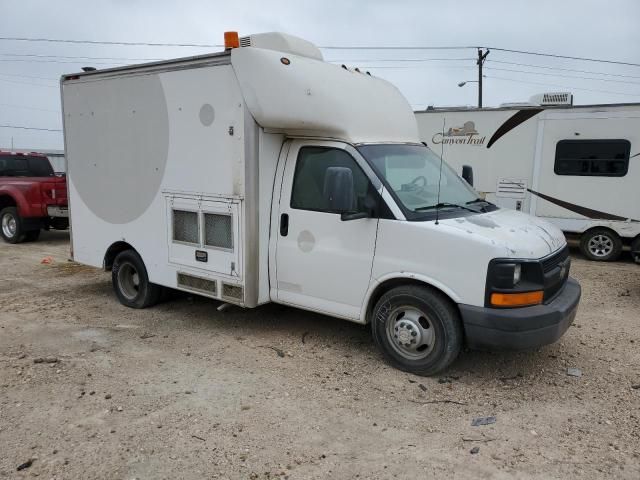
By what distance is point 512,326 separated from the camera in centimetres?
402

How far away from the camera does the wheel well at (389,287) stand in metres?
4.41

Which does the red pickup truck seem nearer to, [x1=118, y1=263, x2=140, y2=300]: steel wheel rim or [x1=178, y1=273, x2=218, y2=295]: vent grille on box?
[x1=118, y1=263, x2=140, y2=300]: steel wheel rim

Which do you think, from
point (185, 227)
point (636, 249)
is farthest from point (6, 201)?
point (636, 249)

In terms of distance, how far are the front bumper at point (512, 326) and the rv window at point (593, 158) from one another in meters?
6.87

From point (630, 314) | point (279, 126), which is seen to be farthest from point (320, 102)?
point (630, 314)

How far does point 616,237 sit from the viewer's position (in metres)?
9.91

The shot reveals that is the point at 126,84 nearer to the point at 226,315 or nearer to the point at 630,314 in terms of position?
the point at 226,315

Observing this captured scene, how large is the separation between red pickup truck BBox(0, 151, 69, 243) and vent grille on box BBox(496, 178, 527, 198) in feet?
30.3

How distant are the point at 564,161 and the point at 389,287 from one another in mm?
7216

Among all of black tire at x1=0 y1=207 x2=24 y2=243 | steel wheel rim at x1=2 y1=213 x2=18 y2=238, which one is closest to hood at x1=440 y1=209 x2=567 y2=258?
black tire at x1=0 y1=207 x2=24 y2=243

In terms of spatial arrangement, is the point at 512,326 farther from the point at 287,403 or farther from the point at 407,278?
the point at 287,403

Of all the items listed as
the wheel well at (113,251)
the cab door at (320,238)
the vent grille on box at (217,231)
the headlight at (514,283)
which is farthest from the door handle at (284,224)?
the wheel well at (113,251)

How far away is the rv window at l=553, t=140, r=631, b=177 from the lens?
9773 mm

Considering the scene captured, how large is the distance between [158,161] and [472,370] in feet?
12.7
